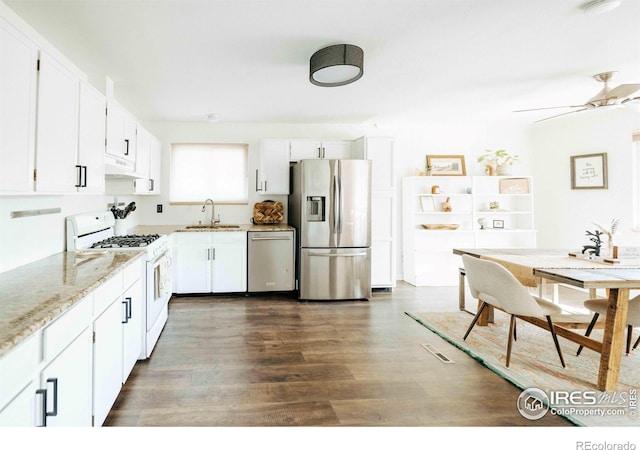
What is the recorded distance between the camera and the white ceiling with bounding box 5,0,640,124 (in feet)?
7.54

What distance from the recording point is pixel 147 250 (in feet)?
9.21

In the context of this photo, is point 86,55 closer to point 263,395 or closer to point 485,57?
point 263,395

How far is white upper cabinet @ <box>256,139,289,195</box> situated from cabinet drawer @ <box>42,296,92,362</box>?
3.59 m

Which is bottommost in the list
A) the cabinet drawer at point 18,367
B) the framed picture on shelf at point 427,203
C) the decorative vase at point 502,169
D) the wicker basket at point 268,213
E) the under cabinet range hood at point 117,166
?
the cabinet drawer at point 18,367

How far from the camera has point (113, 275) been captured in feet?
6.38

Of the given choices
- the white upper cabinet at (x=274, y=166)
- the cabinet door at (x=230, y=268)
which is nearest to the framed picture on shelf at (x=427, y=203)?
the white upper cabinet at (x=274, y=166)

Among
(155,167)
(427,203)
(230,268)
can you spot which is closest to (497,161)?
(427,203)

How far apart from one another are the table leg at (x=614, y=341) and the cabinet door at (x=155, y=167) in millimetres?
4602

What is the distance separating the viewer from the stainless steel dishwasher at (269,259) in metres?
4.70

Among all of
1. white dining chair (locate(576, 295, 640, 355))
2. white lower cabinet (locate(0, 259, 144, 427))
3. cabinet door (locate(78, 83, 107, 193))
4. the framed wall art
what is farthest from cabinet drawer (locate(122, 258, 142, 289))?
the framed wall art

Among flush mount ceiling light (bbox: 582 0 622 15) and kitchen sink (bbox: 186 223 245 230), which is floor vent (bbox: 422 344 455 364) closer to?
flush mount ceiling light (bbox: 582 0 622 15)

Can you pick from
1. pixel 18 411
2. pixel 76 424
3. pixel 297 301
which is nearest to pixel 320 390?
pixel 76 424

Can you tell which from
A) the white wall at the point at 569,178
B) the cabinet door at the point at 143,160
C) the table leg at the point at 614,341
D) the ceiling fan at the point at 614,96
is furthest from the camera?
the white wall at the point at 569,178

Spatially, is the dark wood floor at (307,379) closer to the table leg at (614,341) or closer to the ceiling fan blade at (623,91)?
the table leg at (614,341)
